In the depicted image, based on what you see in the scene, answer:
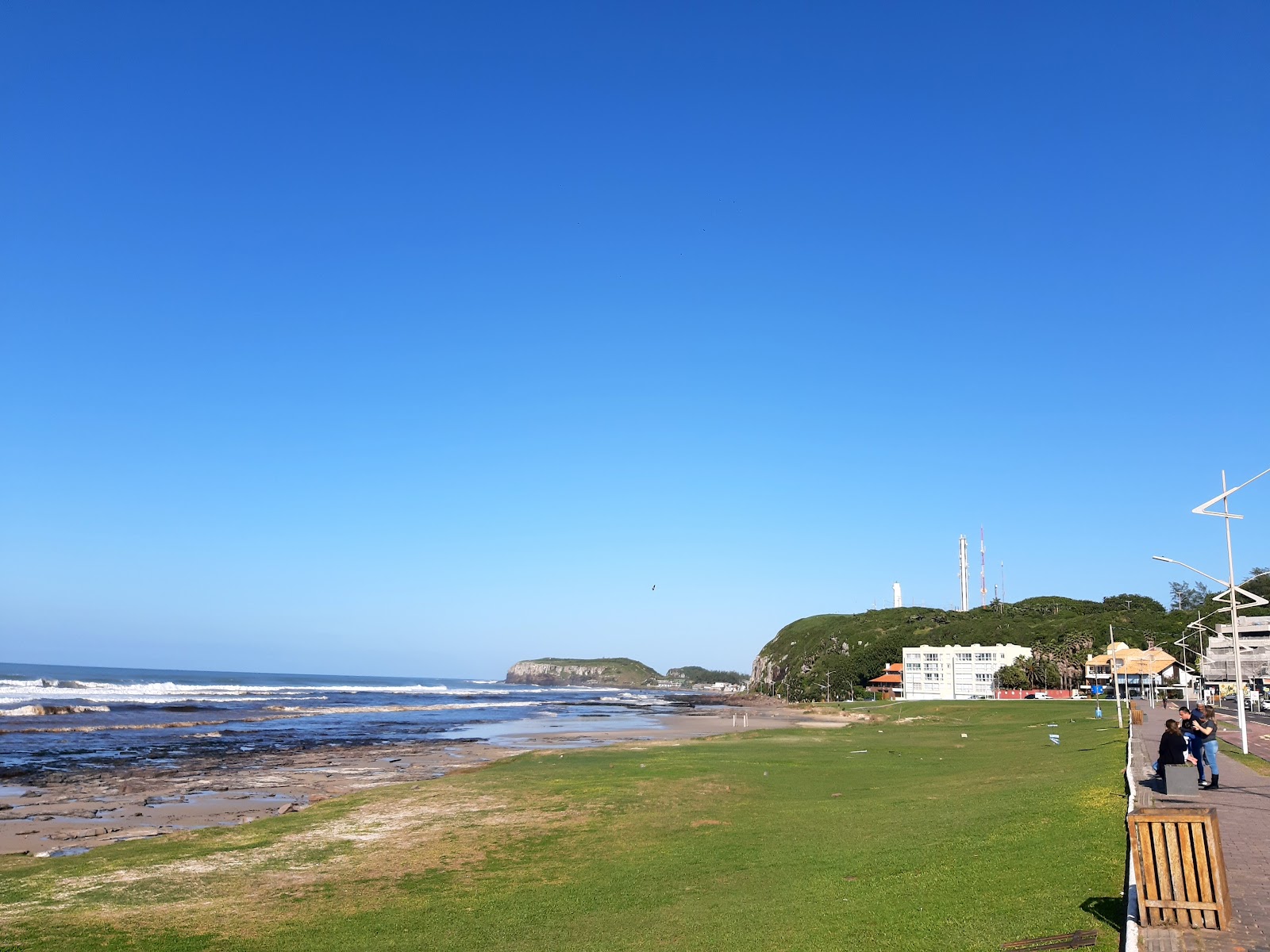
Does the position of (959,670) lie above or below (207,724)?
above

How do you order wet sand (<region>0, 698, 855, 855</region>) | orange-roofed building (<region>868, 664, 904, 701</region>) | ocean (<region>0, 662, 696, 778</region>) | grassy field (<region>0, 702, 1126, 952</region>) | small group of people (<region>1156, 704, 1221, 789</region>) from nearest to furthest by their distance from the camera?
grassy field (<region>0, 702, 1126, 952</region>), small group of people (<region>1156, 704, 1221, 789</region>), wet sand (<region>0, 698, 855, 855</region>), ocean (<region>0, 662, 696, 778</region>), orange-roofed building (<region>868, 664, 904, 701</region>)

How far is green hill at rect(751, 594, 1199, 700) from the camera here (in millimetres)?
121500

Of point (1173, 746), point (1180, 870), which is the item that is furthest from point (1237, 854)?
point (1173, 746)

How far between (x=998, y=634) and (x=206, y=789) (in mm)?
128062

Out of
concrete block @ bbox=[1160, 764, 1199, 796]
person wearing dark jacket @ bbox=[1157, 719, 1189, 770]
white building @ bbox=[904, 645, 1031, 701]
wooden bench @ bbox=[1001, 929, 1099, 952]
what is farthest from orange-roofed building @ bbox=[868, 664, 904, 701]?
wooden bench @ bbox=[1001, 929, 1099, 952]

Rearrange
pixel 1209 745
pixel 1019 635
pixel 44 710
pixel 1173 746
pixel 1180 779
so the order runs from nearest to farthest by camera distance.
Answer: pixel 1180 779 < pixel 1173 746 < pixel 1209 745 < pixel 44 710 < pixel 1019 635

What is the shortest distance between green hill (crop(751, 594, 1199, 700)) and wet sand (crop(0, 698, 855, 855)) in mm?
85632

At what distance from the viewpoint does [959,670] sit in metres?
124

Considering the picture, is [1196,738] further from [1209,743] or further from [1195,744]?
[1209,743]

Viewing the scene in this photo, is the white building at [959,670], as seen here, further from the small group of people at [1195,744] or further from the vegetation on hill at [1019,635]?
the small group of people at [1195,744]

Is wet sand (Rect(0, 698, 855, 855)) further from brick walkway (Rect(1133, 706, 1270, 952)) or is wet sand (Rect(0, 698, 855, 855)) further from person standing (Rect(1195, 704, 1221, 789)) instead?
person standing (Rect(1195, 704, 1221, 789))

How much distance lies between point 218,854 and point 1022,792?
72.6ft

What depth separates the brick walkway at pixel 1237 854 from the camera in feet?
32.9

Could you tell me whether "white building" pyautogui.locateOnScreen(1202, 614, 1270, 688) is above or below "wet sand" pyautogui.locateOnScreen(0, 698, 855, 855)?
above
